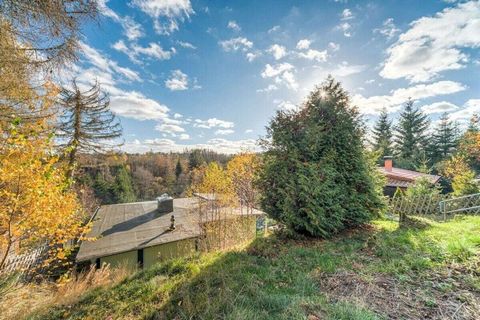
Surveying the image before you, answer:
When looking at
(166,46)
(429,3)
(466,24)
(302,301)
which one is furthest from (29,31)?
(466,24)

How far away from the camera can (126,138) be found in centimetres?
1371

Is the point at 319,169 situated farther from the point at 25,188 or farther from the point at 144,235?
the point at 144,235

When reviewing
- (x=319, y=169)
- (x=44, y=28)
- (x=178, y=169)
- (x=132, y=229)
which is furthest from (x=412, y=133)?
(x=178, y=169)

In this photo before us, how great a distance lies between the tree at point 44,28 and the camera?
3275mm

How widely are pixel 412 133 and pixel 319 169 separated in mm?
31281

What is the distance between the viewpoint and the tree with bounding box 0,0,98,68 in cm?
328

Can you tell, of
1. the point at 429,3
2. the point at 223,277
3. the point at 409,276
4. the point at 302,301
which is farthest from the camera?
the point at 429,3

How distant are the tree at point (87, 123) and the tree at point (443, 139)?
36.0m

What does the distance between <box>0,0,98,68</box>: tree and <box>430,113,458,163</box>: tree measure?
36154mm

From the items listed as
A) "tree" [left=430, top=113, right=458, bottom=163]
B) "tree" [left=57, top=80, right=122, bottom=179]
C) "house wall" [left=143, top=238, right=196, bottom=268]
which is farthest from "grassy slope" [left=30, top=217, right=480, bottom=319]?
"tree" [left=430, top=113, right=458, bottom=163]

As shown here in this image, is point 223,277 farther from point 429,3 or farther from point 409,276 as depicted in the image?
point 429,3

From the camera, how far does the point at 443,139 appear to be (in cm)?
2633

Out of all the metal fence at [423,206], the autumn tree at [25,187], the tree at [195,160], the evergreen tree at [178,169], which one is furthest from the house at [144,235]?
the tree at [195,160]

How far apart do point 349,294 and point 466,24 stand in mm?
7802
